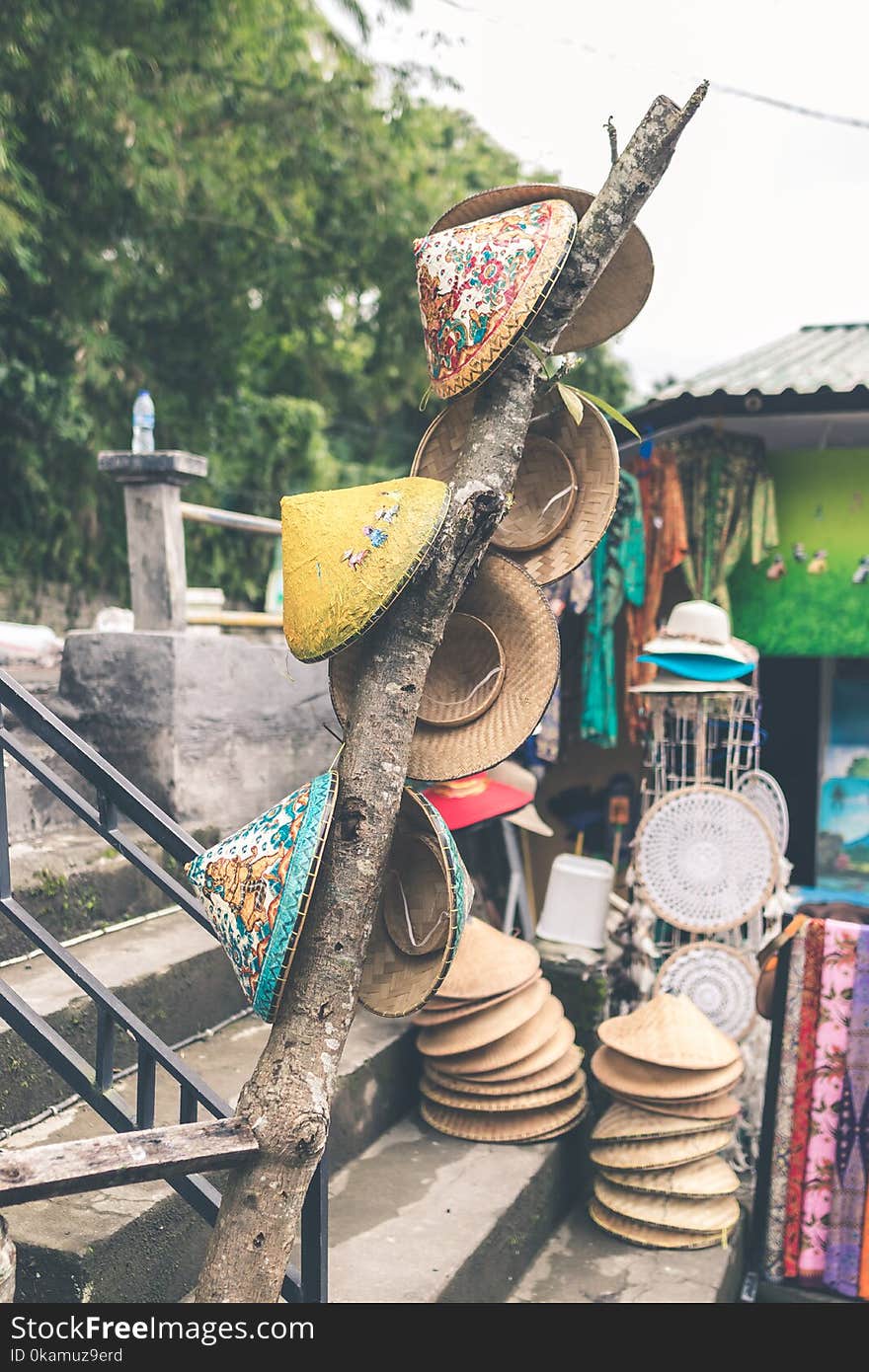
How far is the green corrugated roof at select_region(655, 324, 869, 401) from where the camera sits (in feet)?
18.4

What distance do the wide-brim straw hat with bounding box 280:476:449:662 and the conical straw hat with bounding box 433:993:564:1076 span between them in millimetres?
2369

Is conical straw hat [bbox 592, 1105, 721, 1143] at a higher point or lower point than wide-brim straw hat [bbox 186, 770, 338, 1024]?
lower

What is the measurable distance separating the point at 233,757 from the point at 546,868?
2903 mm

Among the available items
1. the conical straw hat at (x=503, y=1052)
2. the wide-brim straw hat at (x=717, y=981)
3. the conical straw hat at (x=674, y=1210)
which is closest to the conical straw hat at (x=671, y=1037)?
the conical straw hat at (x=503, y=1052)

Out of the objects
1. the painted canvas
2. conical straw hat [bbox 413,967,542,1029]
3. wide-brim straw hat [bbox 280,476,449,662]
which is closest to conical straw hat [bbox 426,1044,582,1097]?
conical straw hat [bbox 413,967,542,1029]

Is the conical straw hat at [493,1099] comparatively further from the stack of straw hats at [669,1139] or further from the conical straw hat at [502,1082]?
the stack of straw hats at [669,1139]

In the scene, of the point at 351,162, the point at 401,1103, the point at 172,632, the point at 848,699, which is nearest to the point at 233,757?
the point at 172,632

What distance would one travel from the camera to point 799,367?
20.8ft

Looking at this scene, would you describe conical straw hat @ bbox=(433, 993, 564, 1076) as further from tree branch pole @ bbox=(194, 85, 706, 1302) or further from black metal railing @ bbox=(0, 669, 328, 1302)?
tree branch pole @ bbox=(194, 85, 706, 1302)

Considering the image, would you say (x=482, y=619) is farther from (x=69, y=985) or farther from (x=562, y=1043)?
(x=562, y=1043)

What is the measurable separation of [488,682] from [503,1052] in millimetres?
2056

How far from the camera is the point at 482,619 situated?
2.47 meters

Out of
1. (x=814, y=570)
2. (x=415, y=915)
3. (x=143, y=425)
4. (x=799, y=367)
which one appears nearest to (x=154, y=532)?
(x=143, y=425)

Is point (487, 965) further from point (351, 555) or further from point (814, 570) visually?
point (814, 570)
